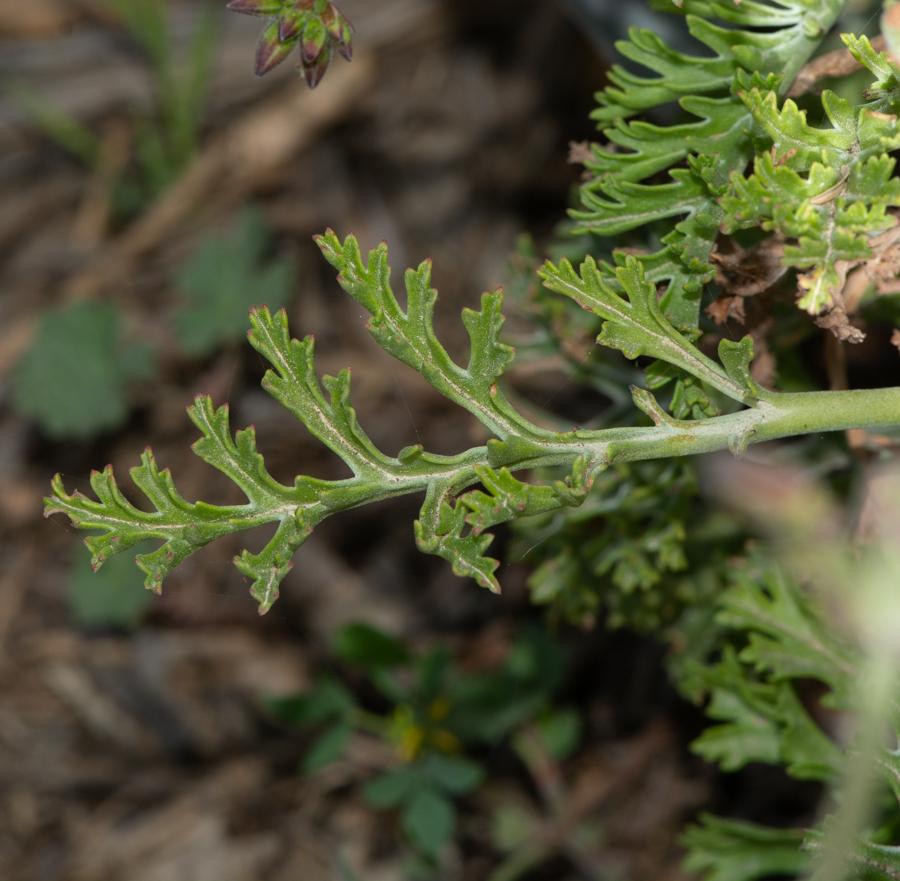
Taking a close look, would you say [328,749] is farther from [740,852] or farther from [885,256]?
[885,256]

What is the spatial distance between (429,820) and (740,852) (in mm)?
1139

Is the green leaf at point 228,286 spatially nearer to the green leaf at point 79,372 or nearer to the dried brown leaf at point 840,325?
the green leaf at point 79,372

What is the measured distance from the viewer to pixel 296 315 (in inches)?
164

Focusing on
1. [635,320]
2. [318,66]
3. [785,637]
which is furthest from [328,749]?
[318,66]

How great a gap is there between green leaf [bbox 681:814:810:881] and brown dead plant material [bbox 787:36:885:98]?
167cm

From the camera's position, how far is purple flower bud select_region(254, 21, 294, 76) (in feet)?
5.41

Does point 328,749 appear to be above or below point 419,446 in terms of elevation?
below

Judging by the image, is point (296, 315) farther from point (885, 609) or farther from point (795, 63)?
point (885, 609)

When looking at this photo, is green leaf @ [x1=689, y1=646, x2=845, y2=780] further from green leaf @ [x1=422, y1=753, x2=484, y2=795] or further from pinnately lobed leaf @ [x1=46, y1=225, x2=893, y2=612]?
green leaf @ [x1=422, y1=753, x2=484, y2=795]

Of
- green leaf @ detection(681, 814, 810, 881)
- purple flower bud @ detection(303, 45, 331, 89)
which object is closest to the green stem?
purple flower bud @ detection(303, 45, 331, 89)

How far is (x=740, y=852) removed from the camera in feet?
7.07

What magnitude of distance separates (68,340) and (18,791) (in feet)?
6.48

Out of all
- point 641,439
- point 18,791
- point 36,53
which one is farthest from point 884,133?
point 36,53

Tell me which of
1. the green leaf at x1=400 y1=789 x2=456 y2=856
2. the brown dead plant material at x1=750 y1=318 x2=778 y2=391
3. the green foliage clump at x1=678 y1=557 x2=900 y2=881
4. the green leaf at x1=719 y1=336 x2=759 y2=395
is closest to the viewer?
the green leaf at x1=719 y1=336 x2=759 y2=395
